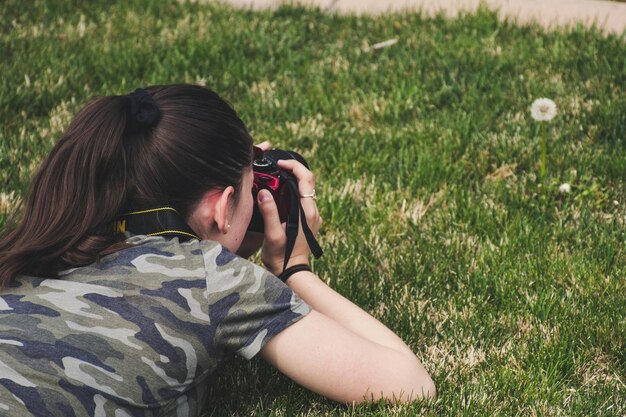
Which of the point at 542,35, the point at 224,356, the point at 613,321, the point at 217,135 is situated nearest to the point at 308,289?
the point at 224,356

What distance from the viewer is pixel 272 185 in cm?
265

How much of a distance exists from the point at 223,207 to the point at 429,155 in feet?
6.70

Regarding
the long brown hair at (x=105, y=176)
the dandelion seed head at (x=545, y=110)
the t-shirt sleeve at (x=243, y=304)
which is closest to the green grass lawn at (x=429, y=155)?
the dandelion seed head at (x=545, y=110)

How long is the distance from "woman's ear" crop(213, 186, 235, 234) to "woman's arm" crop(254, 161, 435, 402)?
19 cm

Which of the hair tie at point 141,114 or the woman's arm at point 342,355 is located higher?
the hair tie at point 141,114

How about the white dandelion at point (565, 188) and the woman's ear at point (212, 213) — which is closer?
the woman's ear at point (212, 213)

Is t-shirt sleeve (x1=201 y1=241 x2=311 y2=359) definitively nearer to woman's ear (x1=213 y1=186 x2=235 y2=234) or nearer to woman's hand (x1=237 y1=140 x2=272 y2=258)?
woman's ear (x1=213 y1=186 x2=235 y2=234)

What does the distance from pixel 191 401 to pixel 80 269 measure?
1.57ft

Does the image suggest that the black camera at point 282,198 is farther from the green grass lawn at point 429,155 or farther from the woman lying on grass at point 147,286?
the green grass lawn at point 429,155

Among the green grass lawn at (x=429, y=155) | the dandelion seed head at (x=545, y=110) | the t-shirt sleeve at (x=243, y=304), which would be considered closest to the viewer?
the t-shirt sleeve at (x=243, y=304)

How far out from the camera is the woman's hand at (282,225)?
2.58 meters

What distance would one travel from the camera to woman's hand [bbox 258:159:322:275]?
2.58m

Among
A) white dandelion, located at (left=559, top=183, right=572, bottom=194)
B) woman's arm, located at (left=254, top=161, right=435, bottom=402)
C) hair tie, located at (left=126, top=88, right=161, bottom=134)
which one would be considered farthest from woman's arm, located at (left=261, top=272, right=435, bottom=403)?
white dandelion, located at (left=559, top=183, right=572, bottom=194)

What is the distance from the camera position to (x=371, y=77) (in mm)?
5184
